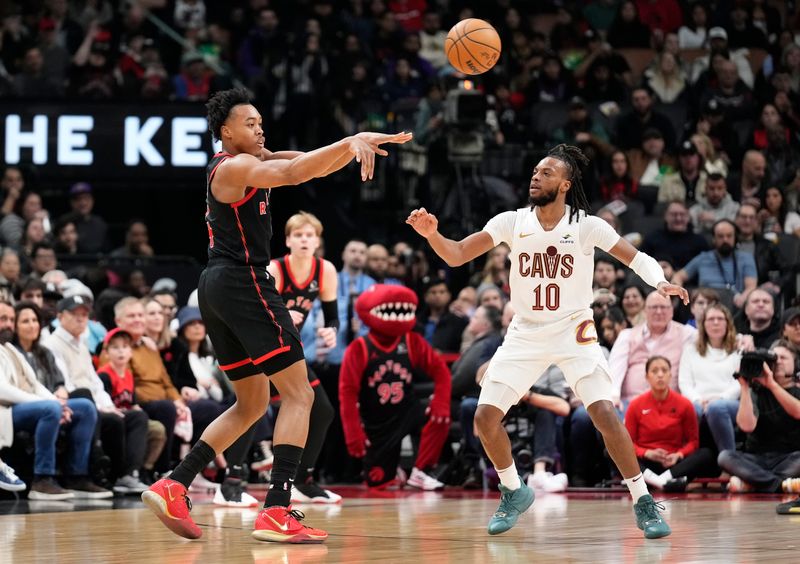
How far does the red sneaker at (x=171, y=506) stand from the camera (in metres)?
6.92

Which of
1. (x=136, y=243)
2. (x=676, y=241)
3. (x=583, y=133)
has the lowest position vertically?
(x=676, y=241)

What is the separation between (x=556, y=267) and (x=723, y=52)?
10965 mm

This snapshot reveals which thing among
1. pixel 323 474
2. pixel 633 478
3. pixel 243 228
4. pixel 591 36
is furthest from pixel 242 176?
pixel 591 36

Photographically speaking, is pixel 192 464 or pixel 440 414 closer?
pixel 192 464

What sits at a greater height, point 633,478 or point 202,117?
point 202,117

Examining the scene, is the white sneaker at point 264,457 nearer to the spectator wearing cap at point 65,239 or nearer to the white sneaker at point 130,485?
the white sneaker at point 130,485

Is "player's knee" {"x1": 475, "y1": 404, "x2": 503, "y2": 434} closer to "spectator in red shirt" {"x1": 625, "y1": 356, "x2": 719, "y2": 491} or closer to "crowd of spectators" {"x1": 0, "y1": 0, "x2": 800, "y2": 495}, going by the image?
"crowd of spectators" {"x1": 0, "y1": 0, "x2": 800, "y2": 495}

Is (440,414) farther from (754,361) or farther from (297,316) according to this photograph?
(754,361)

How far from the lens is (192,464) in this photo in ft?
23.5

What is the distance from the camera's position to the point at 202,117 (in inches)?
632

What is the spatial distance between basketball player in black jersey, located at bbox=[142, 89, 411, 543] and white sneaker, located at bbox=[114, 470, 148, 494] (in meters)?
3.85

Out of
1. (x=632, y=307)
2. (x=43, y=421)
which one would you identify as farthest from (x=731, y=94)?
(x=43, y=421)

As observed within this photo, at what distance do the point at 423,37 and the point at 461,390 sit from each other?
311 inches

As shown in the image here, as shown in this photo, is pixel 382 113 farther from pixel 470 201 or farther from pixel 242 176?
pixel 242 176
